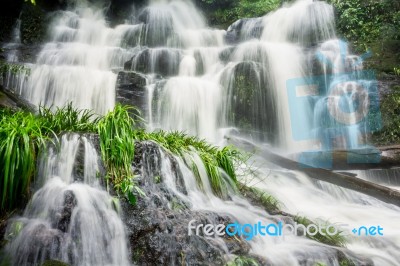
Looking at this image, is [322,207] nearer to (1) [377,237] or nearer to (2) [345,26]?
(1) [377,237]

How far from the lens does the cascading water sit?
3.39 m

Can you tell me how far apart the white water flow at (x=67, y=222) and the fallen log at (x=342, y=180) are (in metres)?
3.81

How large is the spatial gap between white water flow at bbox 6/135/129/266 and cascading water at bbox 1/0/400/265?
0.04 feet

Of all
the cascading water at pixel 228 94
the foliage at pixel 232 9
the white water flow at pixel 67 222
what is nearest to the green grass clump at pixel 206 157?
the cascading water at pixel 228 94

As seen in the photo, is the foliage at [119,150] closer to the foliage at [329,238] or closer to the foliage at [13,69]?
the foliage at [329,238]

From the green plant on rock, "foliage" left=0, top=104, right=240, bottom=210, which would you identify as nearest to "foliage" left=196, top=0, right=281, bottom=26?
the green plant on rock

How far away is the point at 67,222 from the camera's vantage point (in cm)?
306

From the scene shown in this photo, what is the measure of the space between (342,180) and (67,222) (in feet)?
14.3

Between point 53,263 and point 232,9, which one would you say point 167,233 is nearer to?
point 53,263

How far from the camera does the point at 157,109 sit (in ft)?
29.8

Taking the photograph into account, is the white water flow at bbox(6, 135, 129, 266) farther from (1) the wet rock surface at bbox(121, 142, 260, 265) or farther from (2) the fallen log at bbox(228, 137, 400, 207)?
(2) the fallen log at bbox(228, 137, 400, 207)

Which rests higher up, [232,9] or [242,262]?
[232,9]

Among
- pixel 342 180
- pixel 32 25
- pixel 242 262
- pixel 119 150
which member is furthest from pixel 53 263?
pixel 32 25

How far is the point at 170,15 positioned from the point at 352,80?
36.0 feet
